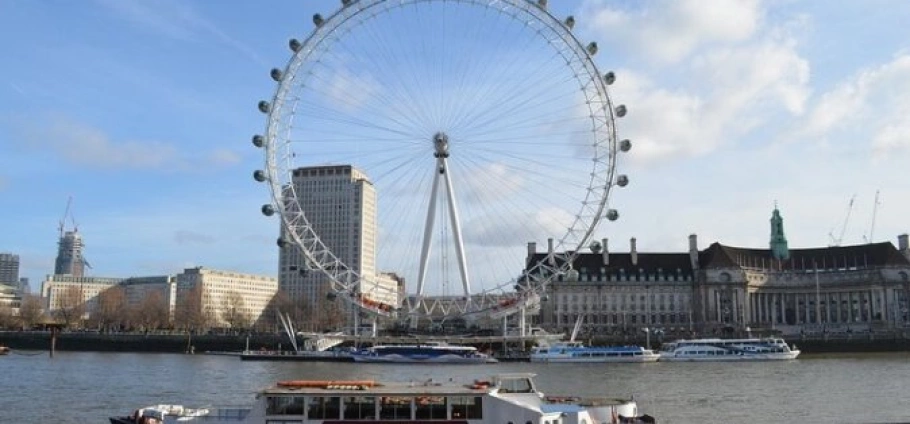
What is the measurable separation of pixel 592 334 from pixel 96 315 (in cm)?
10294

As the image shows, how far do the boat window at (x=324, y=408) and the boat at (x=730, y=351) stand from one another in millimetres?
78494

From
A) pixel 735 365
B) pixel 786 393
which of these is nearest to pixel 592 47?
pixel 786 393

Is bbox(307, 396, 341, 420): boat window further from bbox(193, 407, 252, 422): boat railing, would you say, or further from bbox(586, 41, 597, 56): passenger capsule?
bbox(586, 41, 597, 56): passenger capsule

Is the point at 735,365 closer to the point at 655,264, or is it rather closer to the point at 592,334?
the point at 592,334

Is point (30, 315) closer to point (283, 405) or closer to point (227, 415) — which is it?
point (227, 415)

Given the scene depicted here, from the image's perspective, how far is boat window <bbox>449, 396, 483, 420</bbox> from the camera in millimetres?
29766

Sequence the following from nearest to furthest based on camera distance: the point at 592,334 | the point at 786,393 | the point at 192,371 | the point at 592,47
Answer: the point at 786,393
the point at 592,47
the point at 192,371
the point at 592,334

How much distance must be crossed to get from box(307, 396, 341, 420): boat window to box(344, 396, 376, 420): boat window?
0.29 meters

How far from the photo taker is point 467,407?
2984cm

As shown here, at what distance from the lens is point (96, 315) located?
185875 millimetres

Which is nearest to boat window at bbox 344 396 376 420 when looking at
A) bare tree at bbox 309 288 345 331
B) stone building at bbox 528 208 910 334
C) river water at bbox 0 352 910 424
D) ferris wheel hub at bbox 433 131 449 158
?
river water at bbox 0 352 910 424

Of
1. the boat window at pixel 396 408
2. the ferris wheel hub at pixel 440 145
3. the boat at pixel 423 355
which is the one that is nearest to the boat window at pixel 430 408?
the boat window at pixel 396 408

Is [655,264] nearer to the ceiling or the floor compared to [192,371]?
nearer to the ceiling

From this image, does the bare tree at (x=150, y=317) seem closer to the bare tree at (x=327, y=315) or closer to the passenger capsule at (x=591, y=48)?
the bare tree at (x=327, y=315)
